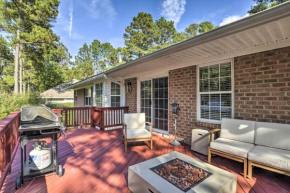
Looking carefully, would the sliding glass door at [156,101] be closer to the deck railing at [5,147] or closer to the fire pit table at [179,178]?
the fire pit table at [179,178]

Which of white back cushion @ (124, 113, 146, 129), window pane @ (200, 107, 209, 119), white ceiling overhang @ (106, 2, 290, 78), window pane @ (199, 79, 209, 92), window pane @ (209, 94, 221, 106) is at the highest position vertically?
white ceiling overhang @ (106, 2, 290, 78)

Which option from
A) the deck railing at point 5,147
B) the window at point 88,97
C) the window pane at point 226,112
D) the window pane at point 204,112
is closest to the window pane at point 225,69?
the window pane at point 226,112

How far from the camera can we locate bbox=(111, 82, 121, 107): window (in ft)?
Result: 21.3

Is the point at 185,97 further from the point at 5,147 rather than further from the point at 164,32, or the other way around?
the point at 164,32

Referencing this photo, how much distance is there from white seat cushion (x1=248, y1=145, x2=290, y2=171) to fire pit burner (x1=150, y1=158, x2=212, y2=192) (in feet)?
3.18

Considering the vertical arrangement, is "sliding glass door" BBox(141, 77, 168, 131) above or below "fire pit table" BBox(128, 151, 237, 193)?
above

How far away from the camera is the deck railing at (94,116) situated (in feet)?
18.8

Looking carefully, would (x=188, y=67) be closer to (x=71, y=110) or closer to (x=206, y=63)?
(x=206, y=63)

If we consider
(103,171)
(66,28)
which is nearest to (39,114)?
(103,171)

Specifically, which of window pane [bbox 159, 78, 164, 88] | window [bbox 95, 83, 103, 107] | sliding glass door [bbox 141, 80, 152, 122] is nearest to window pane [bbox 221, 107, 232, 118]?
window pane [bbox 159, 78, 164, 88]

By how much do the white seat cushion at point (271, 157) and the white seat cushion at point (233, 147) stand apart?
8 centimetres

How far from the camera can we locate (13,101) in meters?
7.18

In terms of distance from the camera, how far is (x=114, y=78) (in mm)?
6273

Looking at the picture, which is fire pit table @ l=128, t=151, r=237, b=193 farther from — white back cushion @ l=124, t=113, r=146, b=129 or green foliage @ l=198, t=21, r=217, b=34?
green foliage @ l=198, t=21, r=217, b=34
